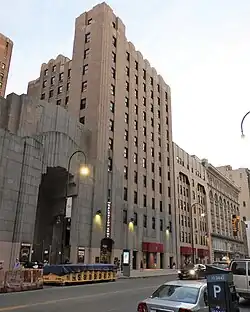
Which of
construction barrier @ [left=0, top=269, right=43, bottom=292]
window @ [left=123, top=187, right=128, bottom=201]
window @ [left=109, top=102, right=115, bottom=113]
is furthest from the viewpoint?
window @ [left=109, top=102, right=115, bottom=113]

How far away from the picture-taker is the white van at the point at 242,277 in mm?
15066

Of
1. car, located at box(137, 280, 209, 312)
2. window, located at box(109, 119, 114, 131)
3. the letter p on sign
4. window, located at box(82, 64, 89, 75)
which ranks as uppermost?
window, located at box(82, 64, 89, 75)

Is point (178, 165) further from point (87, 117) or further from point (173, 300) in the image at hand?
point (173, 300)

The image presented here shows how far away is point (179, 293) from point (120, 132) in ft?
147

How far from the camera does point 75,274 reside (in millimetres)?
26781

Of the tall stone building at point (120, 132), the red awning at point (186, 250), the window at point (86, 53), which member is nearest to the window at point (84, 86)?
the tall stone building at point (120, 132)

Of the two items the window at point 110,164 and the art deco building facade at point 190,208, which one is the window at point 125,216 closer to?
the window at point 110,164

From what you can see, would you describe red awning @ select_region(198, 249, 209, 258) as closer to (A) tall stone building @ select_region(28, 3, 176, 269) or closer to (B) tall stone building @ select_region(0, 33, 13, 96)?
(A) tall stone building @ select_region(28, 3, 176, 269)

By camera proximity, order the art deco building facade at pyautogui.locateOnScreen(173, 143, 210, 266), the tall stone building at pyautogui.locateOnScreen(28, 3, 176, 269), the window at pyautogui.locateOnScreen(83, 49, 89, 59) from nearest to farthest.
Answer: the tall stone building at pyautogui.locateOnScreen(28, 3, 176, 269) < the window at pyautogui.locateOnScreen(83, 49, 89, 59) < the art deco building facade at pyautogui.locateOnScreen(173, 143, 210, 266)

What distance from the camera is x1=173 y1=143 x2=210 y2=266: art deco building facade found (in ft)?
218

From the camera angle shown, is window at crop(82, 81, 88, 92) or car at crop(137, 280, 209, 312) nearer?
car at crop(137, 280, 209, 312)

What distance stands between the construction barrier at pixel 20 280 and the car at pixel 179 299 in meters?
14.1

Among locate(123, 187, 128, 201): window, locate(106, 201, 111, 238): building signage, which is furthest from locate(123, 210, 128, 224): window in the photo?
locate(106, 201, 111, 238): building signage

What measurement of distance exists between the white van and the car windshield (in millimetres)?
7634
